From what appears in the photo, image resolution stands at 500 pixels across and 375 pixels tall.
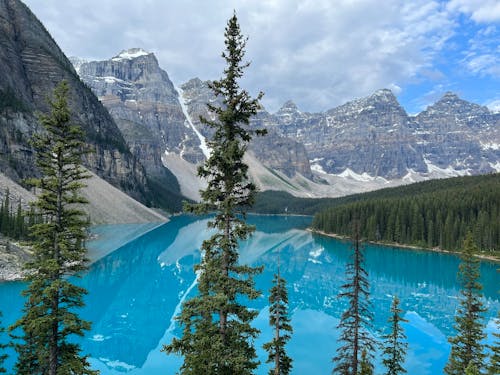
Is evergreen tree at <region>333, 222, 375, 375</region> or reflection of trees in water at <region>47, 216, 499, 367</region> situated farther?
reflection of trees in water at <region>47, 216, 499, 367</region>

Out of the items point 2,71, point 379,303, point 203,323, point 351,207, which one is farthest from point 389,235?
point 2,71

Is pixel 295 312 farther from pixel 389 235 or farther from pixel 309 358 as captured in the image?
pixel 389 235

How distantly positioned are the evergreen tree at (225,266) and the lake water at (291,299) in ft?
70.0

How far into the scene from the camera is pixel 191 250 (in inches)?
4102

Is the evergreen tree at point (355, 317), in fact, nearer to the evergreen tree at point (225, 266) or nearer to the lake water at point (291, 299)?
the evergreen tree at point (225, 266)

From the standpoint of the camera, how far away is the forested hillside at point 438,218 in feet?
337

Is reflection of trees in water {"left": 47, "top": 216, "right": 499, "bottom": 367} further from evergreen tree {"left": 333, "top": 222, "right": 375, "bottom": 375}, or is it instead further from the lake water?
evergreen tree {"left": 333, "top": 222, "right": 375, "bottom": 375}

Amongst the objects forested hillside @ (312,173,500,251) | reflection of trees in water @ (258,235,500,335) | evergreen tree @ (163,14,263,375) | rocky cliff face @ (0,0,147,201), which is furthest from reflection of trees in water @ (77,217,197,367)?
rocky cliff face @ (0,0,147,201)

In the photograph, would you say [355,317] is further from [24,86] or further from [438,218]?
[24,86]

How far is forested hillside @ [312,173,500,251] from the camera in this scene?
102688 millimetres

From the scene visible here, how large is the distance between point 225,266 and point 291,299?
48142mm

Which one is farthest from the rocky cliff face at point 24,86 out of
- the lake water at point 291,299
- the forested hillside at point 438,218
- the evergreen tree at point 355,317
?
the evergreen tree at point 355,317

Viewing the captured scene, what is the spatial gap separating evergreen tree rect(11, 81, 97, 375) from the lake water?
18.6 m

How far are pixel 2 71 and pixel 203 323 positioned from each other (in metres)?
169
